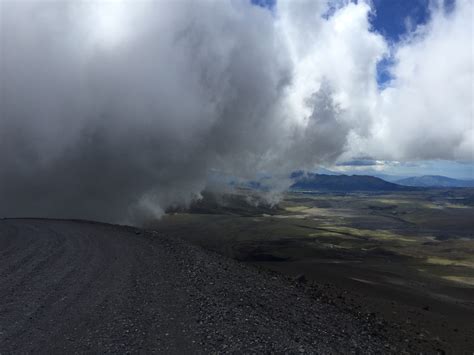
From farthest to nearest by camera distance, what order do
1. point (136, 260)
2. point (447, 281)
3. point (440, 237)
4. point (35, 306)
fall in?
1. point (440, 237)
2. point (447, 281)
3. point (136, 260)
4. point (35, 306)

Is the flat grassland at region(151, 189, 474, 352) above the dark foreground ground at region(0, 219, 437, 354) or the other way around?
the other way around

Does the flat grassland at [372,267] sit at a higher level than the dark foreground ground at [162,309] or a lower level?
lower

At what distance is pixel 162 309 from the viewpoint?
14.9 metres

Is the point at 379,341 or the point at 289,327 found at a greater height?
the point at 289,327

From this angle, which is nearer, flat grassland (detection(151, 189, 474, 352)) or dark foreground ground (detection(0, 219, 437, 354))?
dark foreground ground (detection(0, 219, 437, 354))

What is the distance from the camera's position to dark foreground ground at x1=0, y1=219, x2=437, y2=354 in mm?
12266

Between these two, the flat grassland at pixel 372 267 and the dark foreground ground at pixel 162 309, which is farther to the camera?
the flat grassland at pixel 372 267

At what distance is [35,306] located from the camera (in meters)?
14.5

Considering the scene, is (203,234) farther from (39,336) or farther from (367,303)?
(39,336)

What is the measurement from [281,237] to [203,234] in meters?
28.0

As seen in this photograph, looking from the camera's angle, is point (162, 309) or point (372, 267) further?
point (372, 267)

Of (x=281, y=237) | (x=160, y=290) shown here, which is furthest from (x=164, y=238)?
(x=281, y=237)

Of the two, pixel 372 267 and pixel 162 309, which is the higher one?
pixel 162 309

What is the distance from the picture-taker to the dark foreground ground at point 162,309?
40.2 ft
